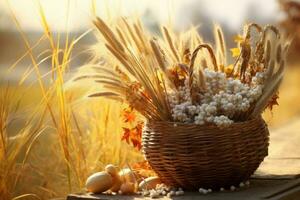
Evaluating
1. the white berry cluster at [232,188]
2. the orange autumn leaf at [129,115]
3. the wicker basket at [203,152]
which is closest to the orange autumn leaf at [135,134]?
the orange autumn leaf at [129,115]

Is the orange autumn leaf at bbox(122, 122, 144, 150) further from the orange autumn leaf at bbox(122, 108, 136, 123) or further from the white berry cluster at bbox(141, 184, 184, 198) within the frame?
the white berry cluster at bbox(141, 184, 184, 198)

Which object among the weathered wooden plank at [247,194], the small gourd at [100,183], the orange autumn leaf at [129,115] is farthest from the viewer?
the orange autumn leaf at [129,115]

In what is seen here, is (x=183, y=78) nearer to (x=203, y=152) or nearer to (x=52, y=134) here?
(x=203, y=152)

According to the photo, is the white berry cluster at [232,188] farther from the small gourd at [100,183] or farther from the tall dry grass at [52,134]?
the tall dry grass at [52,134]

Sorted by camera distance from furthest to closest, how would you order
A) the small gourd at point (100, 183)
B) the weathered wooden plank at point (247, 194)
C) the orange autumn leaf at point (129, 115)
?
1. the orange autumn leaf at point (129, 115)
2. the small gourd at point (100, 183)
3. the weathered wooden plank at point (247, 194)

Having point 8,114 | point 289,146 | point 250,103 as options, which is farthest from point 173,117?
point 289,146

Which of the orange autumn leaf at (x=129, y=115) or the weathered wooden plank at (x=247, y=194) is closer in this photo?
the weathered wooden plank at (x=247, y=194)
